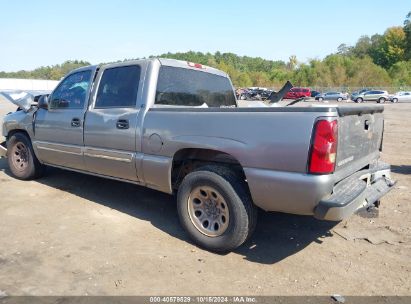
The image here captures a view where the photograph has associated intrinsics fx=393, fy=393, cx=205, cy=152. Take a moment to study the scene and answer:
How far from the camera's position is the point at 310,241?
426cm

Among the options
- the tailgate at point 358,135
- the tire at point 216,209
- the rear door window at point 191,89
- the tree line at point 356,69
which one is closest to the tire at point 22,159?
the rear door window at point 191,89

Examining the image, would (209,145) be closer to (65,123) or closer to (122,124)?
(122,124)

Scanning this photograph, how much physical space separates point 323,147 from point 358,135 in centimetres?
78

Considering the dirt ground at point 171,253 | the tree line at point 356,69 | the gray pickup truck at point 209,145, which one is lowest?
the dirt ground at point 171,253

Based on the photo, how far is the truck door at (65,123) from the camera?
206 inches

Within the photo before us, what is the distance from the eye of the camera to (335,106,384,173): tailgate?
340 cm

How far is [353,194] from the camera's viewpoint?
343 cm

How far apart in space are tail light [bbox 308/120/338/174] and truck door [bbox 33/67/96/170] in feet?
10.4

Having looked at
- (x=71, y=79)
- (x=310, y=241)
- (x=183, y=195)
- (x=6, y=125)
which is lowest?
(x=310, y=241)

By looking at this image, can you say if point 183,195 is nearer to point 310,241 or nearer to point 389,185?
point 310,241

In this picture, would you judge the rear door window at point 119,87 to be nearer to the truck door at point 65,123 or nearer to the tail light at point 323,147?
the truck door at point 65,123

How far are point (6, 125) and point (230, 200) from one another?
4.71 metres

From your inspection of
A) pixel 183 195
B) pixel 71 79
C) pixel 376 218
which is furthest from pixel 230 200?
pixel 71 79

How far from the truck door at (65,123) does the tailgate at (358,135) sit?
10.8 feet
